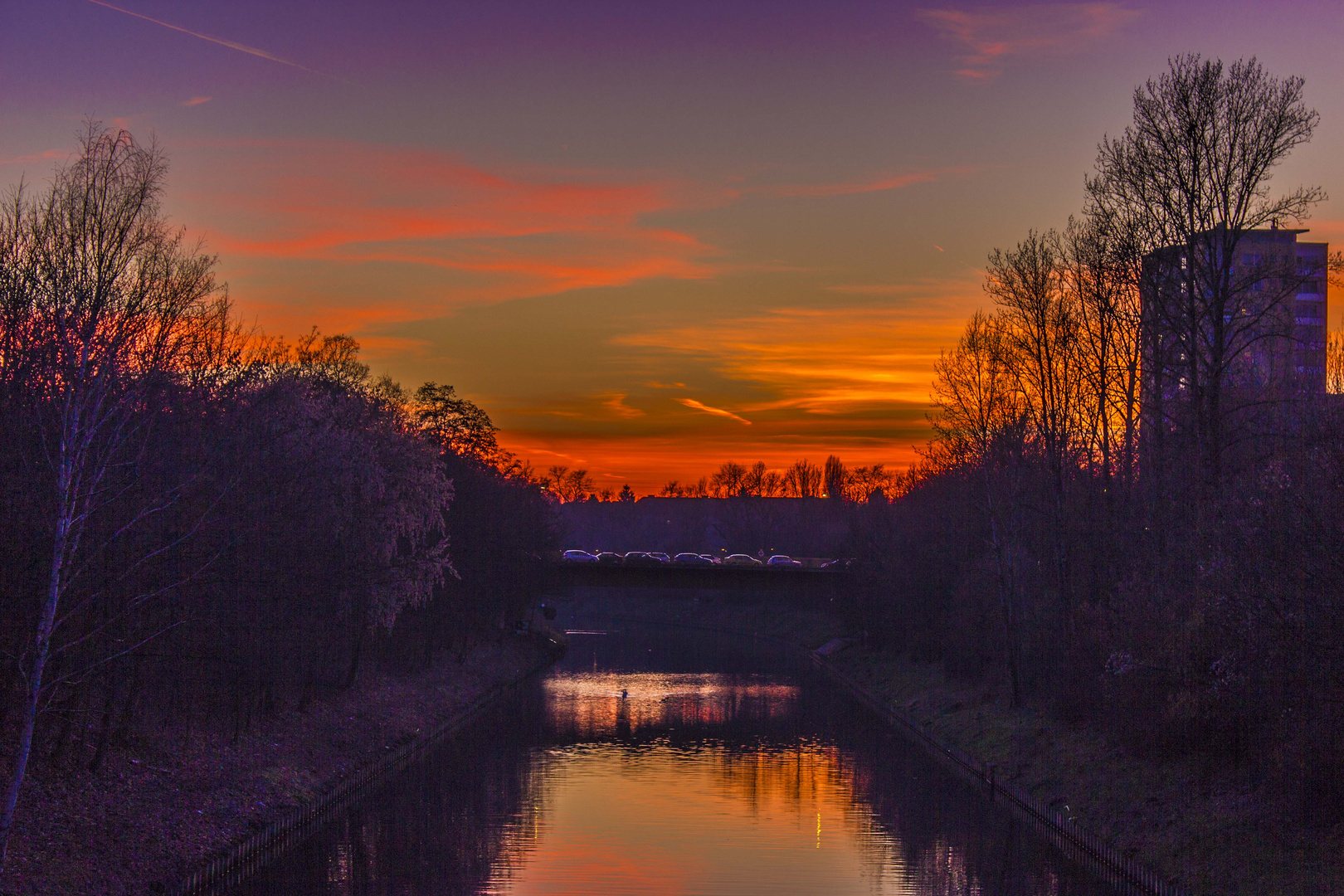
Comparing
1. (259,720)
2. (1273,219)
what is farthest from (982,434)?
(259,720)

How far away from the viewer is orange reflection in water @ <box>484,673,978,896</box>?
29.1 metres

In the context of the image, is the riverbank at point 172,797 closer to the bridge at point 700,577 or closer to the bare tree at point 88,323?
the bare tree at point 88,323

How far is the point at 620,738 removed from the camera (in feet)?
184

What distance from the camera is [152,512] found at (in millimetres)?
23641

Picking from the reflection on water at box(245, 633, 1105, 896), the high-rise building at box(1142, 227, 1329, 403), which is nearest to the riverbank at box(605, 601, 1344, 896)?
the reflection on water at box(245, 633, 1105, 896)

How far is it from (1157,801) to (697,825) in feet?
43.6

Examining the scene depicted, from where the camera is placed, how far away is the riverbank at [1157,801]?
22.7 metres

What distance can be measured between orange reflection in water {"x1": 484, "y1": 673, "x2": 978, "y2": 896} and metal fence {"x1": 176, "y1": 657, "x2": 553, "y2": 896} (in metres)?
5.30

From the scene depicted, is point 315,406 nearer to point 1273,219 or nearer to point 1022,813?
point 1022,813

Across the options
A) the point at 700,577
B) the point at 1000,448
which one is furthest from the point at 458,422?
the point at 1000,448

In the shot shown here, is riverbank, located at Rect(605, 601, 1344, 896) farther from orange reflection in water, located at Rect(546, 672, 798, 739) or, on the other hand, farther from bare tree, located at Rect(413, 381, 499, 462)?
bare tree, located at Rect(413, 381, 499, 462)

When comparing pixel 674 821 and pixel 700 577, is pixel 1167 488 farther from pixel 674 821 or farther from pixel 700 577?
pixel 700 577

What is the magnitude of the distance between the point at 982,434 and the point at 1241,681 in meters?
26.0

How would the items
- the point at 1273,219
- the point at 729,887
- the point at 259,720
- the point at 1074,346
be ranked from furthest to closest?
the point at 1074,346 → the point at 259,720 → the point at 1273,219 → the point at 729,887
